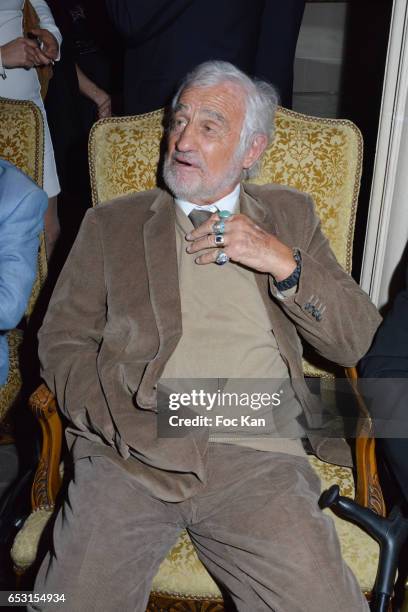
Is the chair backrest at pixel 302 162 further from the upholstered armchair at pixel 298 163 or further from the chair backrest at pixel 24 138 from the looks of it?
the chair backrest at pixel 24 138

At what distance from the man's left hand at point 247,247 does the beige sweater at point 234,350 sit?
8 centimetres

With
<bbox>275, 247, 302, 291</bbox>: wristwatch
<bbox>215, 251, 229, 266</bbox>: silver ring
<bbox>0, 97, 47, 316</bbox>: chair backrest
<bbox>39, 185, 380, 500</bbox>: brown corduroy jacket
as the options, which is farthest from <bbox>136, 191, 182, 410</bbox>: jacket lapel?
<bbox>0, 97, 47, 316</bbox>: chair backrest

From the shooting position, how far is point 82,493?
1.52 meters

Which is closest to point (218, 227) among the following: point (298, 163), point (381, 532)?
point (298, 163)

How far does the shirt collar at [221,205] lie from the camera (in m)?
1.75

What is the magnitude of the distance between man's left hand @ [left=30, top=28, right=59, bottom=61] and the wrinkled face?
3.81 ft

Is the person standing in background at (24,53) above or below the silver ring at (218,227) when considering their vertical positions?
above

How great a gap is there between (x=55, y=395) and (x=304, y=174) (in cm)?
92

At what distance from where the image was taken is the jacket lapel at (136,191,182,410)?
159cm

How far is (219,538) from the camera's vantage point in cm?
149

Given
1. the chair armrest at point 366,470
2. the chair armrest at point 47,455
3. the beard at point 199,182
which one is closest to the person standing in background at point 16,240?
the chair armrest at point 47,455

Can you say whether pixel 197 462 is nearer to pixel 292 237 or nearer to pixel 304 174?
pixel 292 237

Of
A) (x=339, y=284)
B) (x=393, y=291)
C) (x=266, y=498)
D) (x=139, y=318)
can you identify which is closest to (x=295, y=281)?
(x=339, y=284)

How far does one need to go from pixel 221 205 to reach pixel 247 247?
241mm
